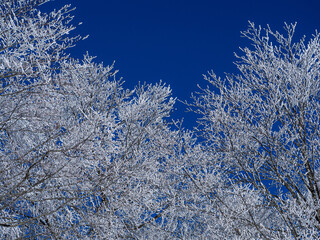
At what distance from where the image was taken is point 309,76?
5.25 m

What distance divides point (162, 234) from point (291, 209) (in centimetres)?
271

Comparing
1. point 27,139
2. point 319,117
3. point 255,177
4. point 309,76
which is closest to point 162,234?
point 255,177

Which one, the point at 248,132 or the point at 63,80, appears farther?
the point at 248,132

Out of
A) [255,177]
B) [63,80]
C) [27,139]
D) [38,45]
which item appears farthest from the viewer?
[27,139]

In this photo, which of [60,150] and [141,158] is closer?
[60,150]

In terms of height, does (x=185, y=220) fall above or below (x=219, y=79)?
below

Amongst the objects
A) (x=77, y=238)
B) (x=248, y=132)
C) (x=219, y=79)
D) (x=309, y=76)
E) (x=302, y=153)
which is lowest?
(x=77, y=238)

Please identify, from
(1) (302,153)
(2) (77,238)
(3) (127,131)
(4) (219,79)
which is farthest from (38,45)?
(1) (302,153)

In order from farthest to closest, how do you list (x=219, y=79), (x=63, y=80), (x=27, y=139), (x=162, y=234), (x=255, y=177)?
1. (x=219, y=79)
2. (x=162, y=234)
3. (x=27, y=139)
4. (x=255, y=177)
5. (x=63, y=80)

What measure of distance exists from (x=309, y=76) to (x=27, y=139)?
4866mm

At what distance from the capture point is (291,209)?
431 centimetres

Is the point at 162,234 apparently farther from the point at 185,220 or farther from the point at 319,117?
the point at 319,117

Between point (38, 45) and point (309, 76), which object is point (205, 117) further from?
point (38, 45)

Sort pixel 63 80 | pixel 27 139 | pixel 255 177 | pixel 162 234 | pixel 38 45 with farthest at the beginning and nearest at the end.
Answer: pixel 162 234
pixel 27 139
pixel 255 177
pixel 63 80
pixel 38 45
